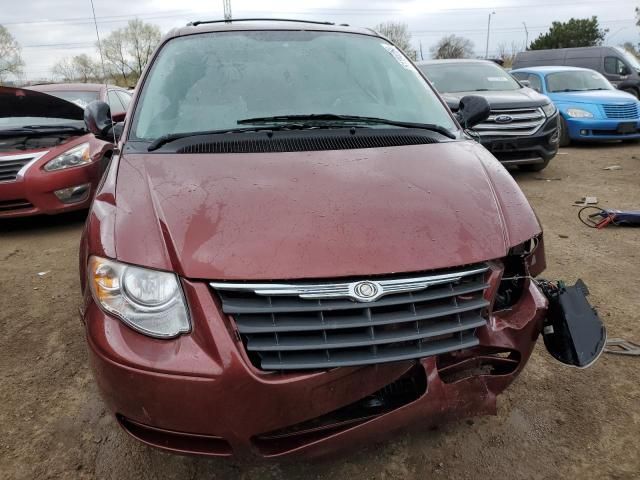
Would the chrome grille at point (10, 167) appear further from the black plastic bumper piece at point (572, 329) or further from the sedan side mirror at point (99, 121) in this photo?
the black plastic bumper piece at point (572, 329)

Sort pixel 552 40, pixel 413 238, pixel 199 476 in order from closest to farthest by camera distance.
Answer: pixel 413 238 → pixel 199 476 → pixel 552 40

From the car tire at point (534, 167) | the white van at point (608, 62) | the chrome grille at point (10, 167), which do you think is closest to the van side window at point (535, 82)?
the car tire at point (534, 167)

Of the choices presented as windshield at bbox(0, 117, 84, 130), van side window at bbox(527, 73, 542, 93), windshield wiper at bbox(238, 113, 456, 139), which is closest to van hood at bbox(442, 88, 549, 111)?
van side window at bbox(527, 73, 542, 93)

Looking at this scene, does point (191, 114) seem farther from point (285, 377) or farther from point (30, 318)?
point (30, 318)

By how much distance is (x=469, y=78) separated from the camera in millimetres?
7766

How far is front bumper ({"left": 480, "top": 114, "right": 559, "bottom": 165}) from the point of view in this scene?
6.59m

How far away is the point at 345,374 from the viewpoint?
156cm

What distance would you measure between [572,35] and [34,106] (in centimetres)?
4638

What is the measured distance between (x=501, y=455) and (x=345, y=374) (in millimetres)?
936

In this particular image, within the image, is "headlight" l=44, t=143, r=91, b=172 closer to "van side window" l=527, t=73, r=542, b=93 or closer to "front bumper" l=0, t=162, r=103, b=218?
"front bumper" l=0, t=162, r=103, b=218

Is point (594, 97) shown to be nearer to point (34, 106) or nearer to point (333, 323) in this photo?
point (34, 106)

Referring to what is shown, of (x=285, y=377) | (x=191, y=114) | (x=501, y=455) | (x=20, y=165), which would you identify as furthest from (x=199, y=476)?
(x=20, y=165)

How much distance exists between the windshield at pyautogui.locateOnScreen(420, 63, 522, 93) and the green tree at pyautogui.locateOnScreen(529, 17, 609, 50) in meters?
→ 39.3

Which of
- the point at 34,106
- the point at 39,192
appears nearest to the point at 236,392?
the point at 39,192
